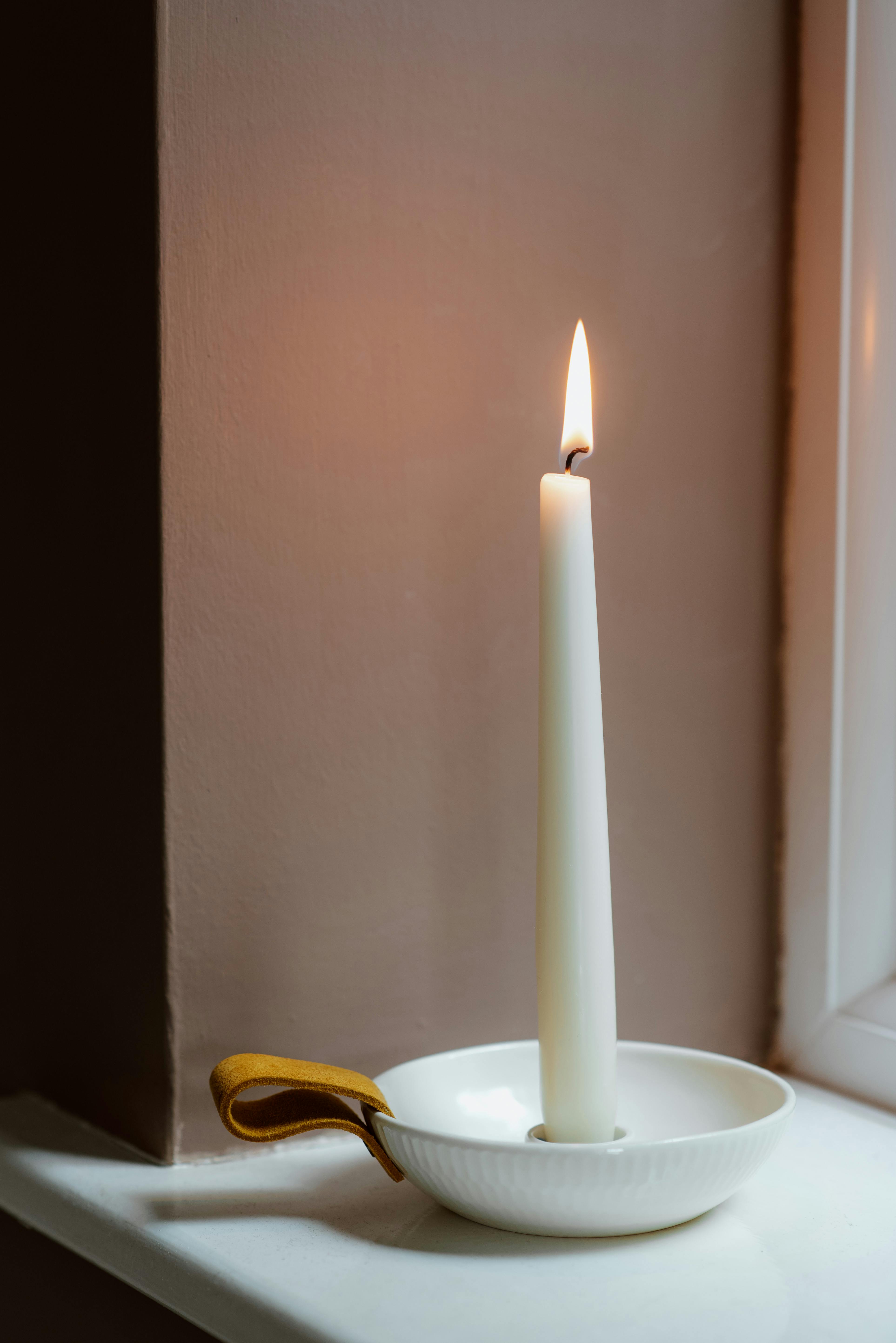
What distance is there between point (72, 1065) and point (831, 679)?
43cm

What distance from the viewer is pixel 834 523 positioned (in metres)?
0.63

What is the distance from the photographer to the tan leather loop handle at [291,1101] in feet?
1.37

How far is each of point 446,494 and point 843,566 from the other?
0.75ft

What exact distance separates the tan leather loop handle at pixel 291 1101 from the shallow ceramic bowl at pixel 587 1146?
13 millimetres

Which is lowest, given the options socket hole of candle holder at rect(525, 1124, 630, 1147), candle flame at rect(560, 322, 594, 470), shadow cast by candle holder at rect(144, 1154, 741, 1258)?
shadow cast by candle holder at rect(144, 1154, 741, 1258)

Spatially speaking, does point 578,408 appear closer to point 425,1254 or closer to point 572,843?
point 572,843

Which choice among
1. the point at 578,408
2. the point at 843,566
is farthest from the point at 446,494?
the point at 843,566

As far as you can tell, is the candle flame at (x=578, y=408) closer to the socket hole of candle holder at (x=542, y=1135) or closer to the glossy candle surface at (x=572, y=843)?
the glossy candle surface at (x=572, y=843)

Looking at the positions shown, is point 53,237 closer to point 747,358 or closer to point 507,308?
point 507,308

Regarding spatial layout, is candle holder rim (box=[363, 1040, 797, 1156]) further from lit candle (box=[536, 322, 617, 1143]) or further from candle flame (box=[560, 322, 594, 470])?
candle flame (box=[560, 322, 594, 470])

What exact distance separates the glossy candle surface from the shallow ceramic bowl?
2cm

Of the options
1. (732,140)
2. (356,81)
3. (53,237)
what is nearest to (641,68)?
(732,140)

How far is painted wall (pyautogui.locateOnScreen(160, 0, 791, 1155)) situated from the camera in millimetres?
486

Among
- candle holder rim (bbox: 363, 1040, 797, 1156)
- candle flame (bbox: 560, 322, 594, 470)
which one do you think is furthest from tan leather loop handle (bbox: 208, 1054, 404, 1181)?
candle flame (bbox: 560, 322, 594, 470)
